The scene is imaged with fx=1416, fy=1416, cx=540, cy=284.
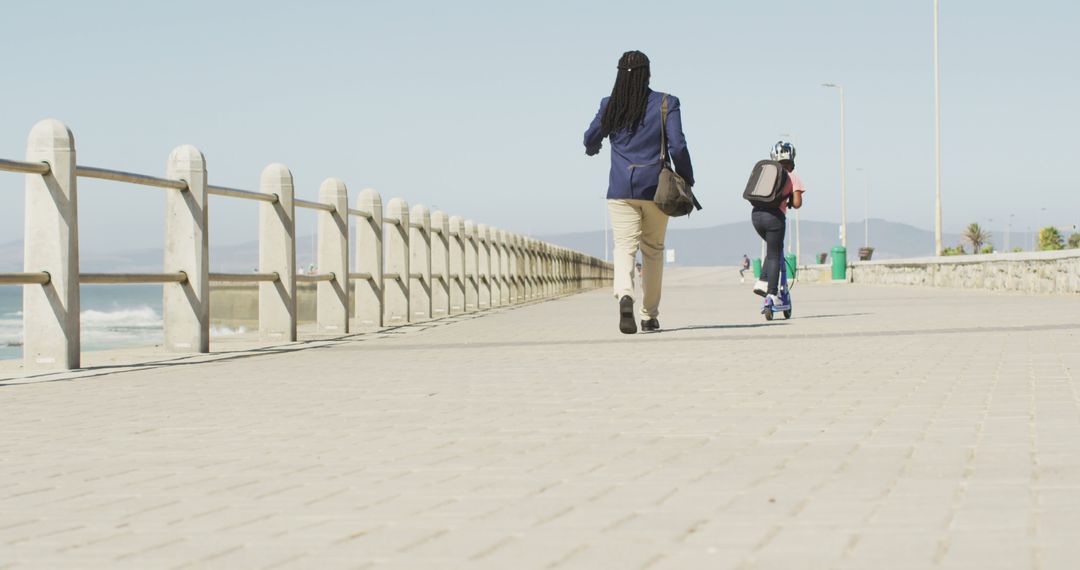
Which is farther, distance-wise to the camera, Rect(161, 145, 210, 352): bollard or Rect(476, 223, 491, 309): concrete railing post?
Rect(476, 223, 491, 309): concrete railing post

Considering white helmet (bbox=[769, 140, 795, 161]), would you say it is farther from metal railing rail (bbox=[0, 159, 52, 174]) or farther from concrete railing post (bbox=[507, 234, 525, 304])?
concrete railing post (bbox=[507, 234, 525, 304])

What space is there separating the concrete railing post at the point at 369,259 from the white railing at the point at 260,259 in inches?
0.6

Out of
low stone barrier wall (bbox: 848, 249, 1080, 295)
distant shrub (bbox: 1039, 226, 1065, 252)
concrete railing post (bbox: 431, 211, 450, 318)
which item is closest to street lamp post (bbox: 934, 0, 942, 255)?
low stone barrier wall (bbox: 848, 249, 1080, 295)

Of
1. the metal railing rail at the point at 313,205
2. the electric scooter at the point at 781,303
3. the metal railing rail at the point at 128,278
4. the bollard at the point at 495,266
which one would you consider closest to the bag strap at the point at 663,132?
the electric scooter at the point at 781,303

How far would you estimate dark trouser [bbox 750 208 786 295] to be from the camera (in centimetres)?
1439

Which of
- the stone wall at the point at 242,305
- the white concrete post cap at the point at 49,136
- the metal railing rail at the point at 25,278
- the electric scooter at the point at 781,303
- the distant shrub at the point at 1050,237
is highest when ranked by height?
the distant shrub at the point at 1050,237

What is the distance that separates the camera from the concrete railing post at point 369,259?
16.0 m

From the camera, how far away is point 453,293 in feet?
70.8

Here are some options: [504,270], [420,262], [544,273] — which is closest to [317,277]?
[420,262]

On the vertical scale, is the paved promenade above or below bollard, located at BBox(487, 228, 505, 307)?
below

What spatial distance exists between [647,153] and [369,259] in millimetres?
5166

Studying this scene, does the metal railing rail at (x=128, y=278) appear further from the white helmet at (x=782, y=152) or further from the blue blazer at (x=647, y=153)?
the white helmet at (x=782, y=152)

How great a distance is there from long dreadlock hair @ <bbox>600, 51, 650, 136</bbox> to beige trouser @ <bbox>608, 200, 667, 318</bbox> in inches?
25.7

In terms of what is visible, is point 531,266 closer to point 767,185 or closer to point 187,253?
point 767,185
